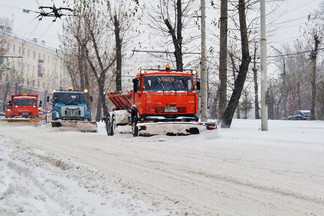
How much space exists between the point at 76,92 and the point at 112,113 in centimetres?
619

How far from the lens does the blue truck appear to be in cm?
2164

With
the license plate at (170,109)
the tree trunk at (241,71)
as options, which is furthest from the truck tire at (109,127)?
the tree trunk at (241,71)

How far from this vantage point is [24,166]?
7086mm

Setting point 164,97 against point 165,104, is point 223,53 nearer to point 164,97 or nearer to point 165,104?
point 164,97

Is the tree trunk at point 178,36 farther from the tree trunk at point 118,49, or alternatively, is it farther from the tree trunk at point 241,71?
the tree trunk at point 118,49

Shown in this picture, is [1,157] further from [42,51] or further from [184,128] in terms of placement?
[42,51]

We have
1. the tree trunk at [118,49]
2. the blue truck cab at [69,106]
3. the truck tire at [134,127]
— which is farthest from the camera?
the tree trunk at [118,49]

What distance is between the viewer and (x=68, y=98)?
23.5 meters

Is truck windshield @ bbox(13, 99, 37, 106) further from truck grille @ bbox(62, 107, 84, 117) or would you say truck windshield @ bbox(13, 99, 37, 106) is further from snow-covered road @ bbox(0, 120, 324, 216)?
snow-covered road @ bbox(0, 120, 324, 216)

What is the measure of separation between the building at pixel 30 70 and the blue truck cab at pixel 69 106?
45005 millimetres

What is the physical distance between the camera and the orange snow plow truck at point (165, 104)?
14.1 m

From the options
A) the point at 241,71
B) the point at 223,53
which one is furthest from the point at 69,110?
the point at 241,71

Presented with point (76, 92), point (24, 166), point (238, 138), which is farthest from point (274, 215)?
point (76, 92)

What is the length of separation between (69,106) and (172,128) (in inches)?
415
